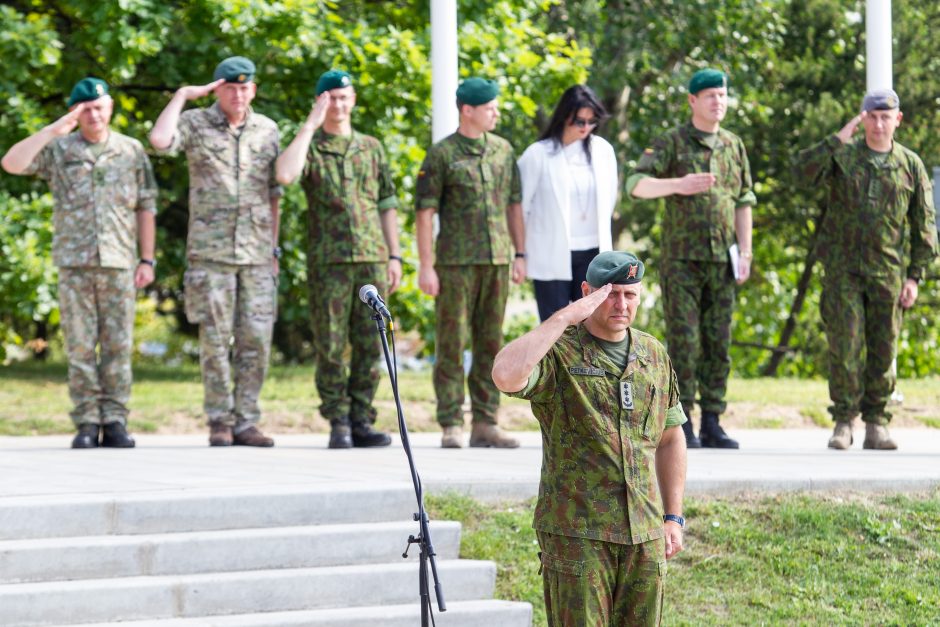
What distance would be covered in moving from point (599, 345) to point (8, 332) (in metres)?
17.6

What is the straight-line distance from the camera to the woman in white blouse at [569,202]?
9.08 meters

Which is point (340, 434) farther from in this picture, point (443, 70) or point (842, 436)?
point (842, 436)

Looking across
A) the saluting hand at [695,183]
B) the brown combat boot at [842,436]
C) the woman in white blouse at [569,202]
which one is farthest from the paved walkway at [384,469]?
the saluting hand at [695,183]

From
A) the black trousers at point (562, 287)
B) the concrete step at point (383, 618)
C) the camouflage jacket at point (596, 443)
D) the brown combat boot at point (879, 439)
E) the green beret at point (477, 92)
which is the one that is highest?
the green beret at point (477, 92)

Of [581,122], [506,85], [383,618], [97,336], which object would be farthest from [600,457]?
[506,85]

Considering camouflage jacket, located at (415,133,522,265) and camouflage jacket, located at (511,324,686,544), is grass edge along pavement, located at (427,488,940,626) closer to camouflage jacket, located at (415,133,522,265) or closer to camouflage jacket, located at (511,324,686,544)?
camouflage jacket, located at (511,324,686,544)

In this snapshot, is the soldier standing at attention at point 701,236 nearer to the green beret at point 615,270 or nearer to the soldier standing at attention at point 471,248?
the soldier standing at attention at point 471,248

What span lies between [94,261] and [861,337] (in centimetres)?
490

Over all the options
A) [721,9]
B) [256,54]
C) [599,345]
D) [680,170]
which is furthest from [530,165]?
[721,9]

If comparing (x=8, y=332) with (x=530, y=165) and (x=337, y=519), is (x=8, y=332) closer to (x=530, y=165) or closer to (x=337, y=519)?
(x=530, y=165)

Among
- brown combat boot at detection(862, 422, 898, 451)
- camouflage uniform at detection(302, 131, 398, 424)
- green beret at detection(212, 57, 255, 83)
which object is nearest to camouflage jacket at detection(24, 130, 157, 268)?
green beret at detection(212, 57, 255, 83)

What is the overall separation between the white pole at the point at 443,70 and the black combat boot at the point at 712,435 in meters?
2.72

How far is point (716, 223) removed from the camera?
9.18 metres

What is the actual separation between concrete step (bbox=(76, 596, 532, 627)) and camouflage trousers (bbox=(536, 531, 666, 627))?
5.30 ft
